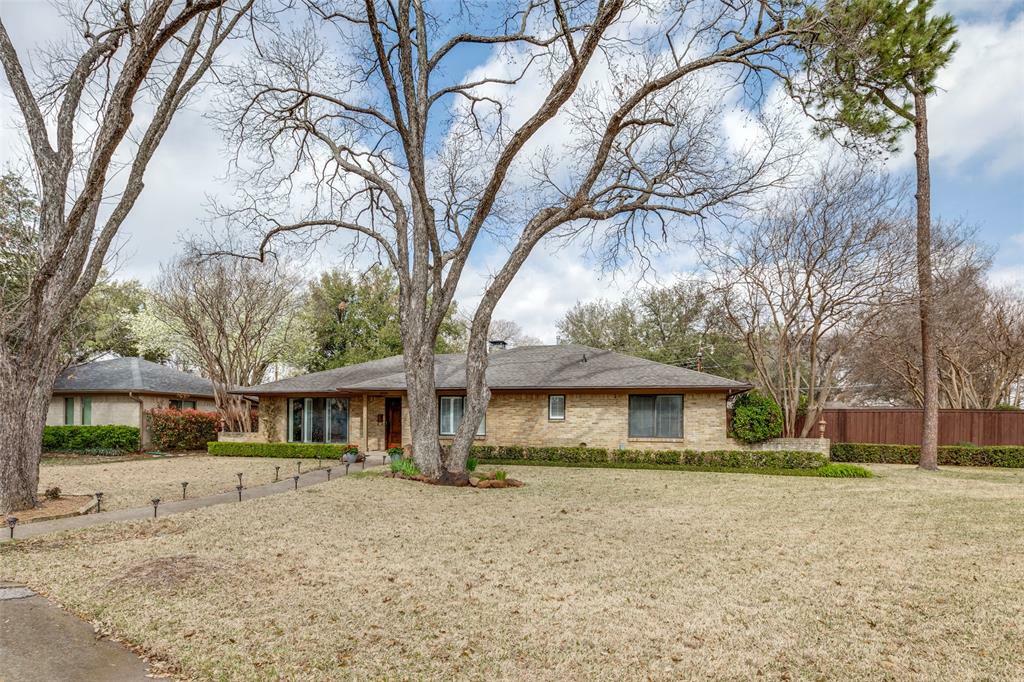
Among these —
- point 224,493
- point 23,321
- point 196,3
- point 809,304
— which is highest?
point 196,3

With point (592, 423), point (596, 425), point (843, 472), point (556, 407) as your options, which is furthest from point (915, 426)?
point (556, 407)

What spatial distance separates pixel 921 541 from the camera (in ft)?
25.6

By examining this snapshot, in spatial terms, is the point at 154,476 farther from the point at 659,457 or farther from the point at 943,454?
the point at 943,454

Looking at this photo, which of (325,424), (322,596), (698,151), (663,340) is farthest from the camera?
(663,340)

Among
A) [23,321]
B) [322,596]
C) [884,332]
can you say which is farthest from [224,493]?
[884,332]

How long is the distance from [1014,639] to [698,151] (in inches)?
483

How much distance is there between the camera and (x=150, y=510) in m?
9.58

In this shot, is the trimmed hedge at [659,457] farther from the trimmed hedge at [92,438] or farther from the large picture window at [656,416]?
the trimmed hedge at [92,438]

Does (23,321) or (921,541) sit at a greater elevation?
(23,321)

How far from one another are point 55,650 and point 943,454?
80.1 feet

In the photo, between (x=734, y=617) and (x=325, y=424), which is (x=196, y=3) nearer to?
(x=734, y=617)

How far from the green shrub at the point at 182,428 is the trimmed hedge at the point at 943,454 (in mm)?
24992

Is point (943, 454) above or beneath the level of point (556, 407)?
beneath

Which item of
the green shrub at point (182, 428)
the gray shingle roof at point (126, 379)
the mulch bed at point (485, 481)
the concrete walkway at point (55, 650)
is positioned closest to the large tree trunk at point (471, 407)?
the mulch bed at point (485, 481)
